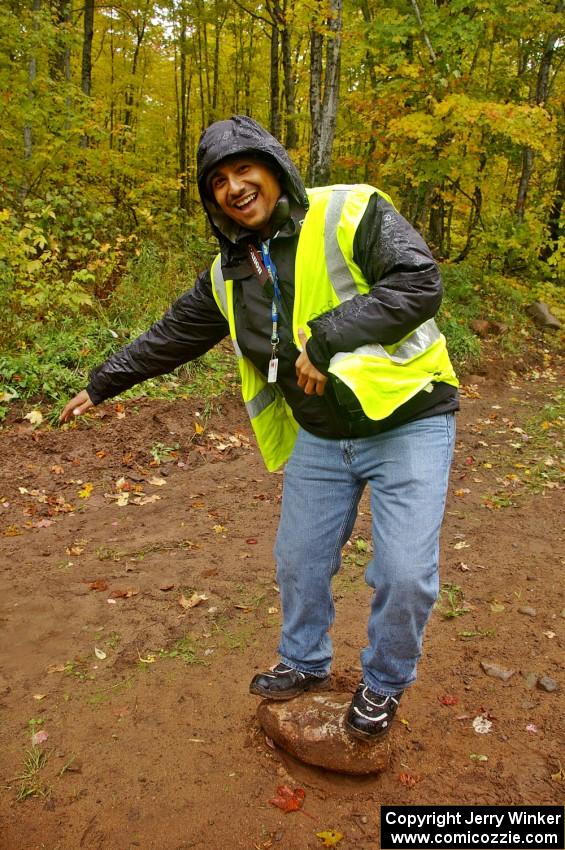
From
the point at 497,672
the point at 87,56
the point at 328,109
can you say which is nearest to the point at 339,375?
the point at 497,672

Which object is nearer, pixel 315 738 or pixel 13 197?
pixel 315 738

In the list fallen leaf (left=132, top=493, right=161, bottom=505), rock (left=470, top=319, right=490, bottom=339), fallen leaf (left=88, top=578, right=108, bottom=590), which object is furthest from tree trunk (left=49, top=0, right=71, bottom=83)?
fallen leaf (left=88, top=578, right=108, bottom=590)

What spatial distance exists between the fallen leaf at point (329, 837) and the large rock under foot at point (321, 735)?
0.27 meters

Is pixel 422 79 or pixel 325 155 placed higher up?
pixel 422 79

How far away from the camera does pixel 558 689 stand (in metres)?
3.09

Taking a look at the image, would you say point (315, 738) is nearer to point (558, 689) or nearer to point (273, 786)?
point (273, 786)

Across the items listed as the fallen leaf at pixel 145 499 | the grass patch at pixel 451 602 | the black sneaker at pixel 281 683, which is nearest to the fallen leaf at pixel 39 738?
the black sneaker at pixel 281 683

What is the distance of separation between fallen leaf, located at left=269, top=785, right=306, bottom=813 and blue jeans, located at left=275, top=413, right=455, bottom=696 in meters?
0.51

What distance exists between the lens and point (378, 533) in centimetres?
235

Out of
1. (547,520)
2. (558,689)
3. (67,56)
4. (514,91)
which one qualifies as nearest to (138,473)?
(547,520)

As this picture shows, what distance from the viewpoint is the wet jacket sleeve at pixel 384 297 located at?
2.10 meters

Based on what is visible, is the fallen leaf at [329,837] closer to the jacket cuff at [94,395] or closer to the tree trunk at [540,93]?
the jacket cuff at [94,395]

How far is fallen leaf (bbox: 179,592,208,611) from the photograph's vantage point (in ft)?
12.9

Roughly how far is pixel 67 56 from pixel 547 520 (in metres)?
13.6
